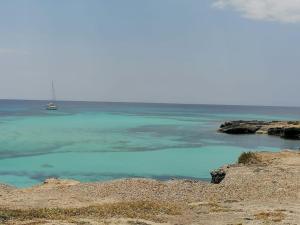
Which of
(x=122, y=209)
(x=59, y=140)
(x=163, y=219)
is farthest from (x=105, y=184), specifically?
(x=59, y=140)

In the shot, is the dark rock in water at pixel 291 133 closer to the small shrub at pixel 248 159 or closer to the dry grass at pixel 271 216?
the small shrub at pixel 248 159

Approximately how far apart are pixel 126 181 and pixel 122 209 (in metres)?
10.3

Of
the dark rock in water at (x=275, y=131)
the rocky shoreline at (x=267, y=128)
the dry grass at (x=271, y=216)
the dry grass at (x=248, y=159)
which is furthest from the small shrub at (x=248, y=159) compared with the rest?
the dark rock in water at (x=275, y=131)

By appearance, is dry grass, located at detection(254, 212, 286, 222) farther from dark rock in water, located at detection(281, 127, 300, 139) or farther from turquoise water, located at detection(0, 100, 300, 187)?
dark rock in water, located at detection(281, 127, 300, 139)

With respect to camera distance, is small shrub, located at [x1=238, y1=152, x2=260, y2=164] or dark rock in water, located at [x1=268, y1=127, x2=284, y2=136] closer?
small shrub, located at [x1=238, y1=152, x2=260, y2=164]

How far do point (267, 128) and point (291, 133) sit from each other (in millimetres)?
11562

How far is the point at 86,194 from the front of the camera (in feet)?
98.2

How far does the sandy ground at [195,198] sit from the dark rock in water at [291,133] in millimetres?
62667

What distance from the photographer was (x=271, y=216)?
72.4 ft

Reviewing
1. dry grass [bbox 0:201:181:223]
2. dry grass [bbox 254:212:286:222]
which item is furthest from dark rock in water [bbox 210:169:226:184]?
dry grass [bbox 254:212:286:222]

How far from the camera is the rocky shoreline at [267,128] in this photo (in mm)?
98938

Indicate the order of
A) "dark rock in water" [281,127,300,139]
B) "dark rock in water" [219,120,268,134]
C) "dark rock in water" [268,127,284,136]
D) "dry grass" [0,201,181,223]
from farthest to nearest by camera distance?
1. "dark rock in water" [219,120,268,134]
2. "dark rock in water" [268,127,284,136]
3. "dark rock in water" [281,127,300,139]
4. "dry grass" [0,201,181,223]

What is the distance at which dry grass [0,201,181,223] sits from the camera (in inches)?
834

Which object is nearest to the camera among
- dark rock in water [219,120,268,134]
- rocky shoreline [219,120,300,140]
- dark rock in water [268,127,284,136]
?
rocky shoreline [219,120,300,140]
